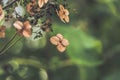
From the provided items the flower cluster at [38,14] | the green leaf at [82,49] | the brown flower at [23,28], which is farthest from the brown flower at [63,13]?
the green leaf at [82,49]

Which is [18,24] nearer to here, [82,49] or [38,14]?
[38,14]

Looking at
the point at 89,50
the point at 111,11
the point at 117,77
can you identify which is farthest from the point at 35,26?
the point at 111,11

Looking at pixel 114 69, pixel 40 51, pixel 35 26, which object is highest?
pixel 35 26

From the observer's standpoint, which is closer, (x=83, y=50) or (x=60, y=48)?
(x=60, y=48)

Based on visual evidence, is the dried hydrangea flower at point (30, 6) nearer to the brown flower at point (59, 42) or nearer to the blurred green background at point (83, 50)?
the brown flower at point (59, 42)

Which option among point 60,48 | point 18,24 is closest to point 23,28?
point 18,24

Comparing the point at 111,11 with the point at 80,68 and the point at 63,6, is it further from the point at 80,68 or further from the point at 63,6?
the point at 63,6
